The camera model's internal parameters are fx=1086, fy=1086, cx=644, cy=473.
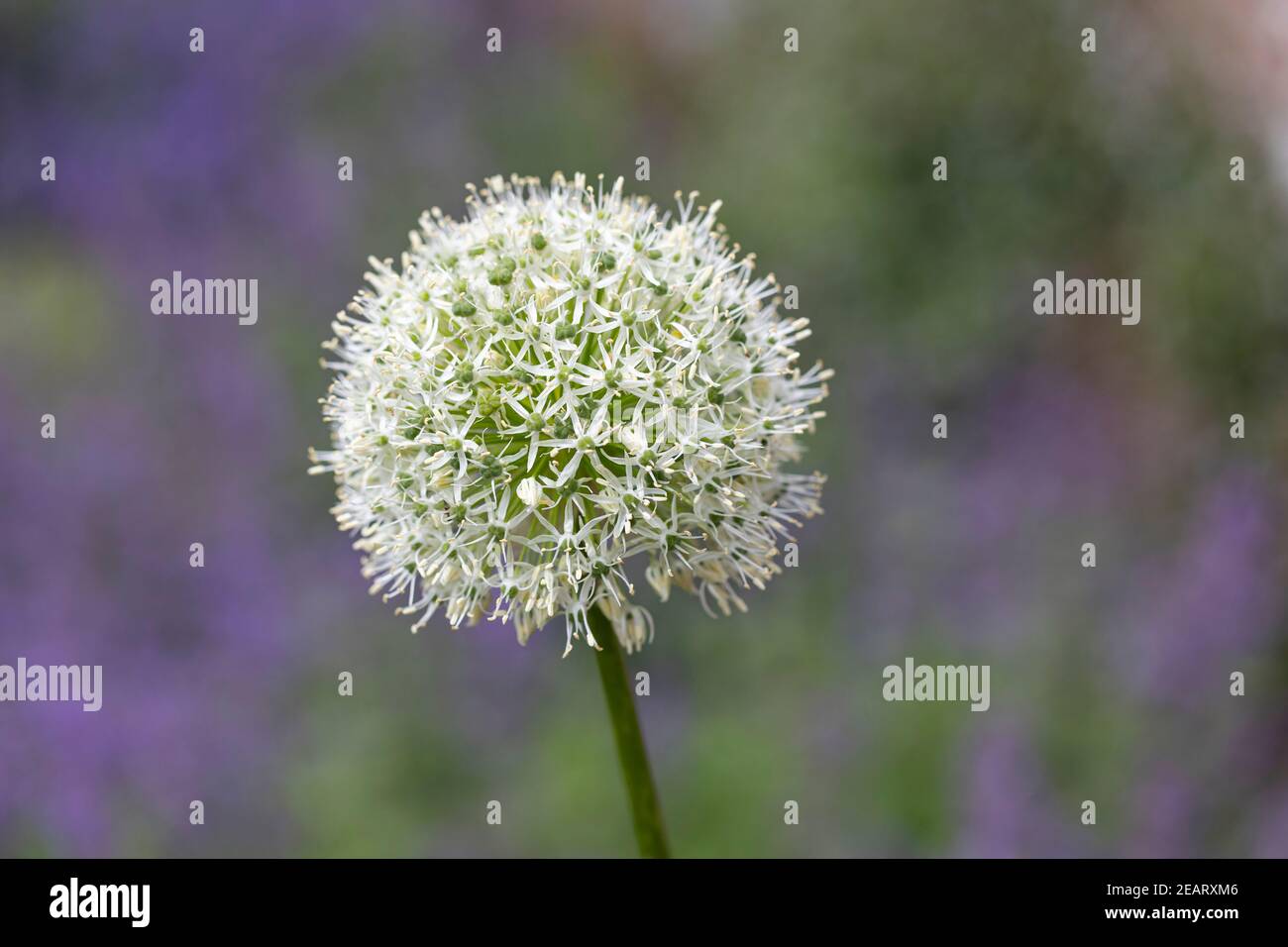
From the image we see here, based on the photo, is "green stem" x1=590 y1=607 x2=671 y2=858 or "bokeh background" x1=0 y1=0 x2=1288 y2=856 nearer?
"green stem" x1=590 y1=607 x2=671 y2=858

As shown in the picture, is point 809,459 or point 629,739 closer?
point 629,739

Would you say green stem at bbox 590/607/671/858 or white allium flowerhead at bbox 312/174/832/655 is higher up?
white allium flowerhead at bbox 312/174/832/655

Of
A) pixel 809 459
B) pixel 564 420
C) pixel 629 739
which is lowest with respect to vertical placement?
pixel 629 739

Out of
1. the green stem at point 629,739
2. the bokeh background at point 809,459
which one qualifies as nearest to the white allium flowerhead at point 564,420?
the green stem at point 629,739

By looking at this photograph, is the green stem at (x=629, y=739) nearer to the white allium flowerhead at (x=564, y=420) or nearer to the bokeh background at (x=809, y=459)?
the white allium flowerhead at (x=564, y=420)

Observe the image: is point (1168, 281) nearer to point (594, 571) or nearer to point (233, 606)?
point (594, 571)

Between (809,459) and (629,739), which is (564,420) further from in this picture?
(809,459)

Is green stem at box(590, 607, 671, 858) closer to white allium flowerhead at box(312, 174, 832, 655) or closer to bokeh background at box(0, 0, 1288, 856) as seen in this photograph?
white allium flowerhead at box(312, 174, 832, 655)

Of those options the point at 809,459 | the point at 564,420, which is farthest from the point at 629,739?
the point at 809,459

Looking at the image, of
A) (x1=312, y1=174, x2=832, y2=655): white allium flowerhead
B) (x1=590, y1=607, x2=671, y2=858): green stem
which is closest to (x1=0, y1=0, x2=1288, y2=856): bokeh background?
(x1=590, y1=607, x2=671, y2=858): green stem
